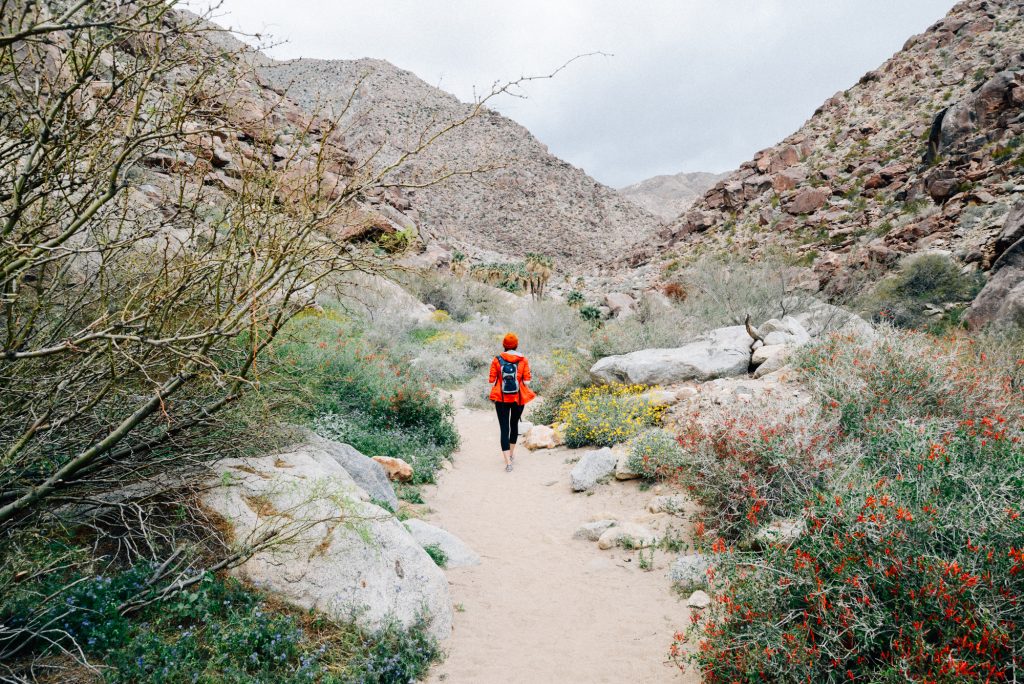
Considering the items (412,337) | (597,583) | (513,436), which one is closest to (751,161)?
(412,337)

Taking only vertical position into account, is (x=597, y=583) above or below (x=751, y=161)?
below

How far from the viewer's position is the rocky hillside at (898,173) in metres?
15.8

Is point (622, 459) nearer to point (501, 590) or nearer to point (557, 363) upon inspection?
point (501, 590)

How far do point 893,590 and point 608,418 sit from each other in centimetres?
585

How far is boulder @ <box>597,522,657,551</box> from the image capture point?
533cm

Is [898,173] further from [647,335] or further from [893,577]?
[893,577]

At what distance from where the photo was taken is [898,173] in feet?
73.0

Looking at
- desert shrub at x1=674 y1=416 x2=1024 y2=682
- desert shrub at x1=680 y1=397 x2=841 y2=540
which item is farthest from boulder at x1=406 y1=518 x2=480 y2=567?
desert shrub at x1=674 y1=416 x2=1024 y2=682

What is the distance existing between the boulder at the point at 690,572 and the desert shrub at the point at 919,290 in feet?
30.6

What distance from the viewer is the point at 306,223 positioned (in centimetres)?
253

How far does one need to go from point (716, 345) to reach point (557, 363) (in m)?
4.24

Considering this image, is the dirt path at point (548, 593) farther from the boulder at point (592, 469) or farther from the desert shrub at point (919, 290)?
the desert shrub at point (919, 290)

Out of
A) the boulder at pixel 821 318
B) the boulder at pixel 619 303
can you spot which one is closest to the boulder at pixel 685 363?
the boulder at pixel 821 318

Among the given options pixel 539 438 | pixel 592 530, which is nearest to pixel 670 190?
pixel 539 438
